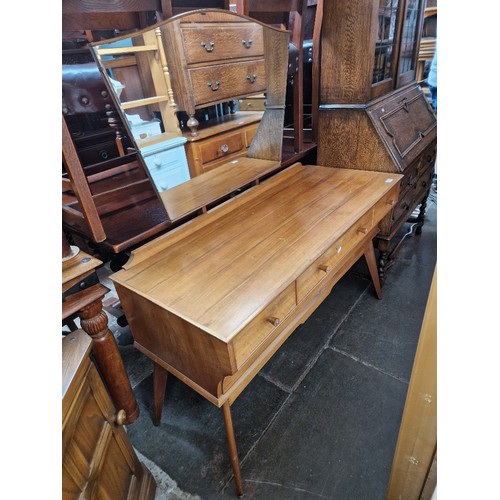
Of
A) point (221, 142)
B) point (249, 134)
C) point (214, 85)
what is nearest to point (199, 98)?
point (214, 85)

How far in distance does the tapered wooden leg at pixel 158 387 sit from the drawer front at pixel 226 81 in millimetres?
997

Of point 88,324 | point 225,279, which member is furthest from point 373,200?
point 88,324

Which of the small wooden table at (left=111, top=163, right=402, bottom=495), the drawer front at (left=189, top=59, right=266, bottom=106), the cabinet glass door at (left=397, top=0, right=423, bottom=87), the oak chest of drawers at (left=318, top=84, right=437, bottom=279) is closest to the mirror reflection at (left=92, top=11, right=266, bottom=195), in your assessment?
the drawer front at (left=189, top=59, right=266, bottom=106)

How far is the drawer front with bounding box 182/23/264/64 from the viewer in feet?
3.66

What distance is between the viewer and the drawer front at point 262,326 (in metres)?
0.88

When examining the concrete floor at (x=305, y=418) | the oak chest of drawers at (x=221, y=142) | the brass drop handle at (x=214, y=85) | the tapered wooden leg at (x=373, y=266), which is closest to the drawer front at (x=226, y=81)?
→ the brass drop handle at (x=214, y=85)

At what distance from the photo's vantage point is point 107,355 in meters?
0.96

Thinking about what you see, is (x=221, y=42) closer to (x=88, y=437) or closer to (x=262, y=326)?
(x=262, y=326)

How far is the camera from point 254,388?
155 centimetres

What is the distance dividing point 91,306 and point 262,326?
1.55 ft

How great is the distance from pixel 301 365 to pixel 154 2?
62.5 inches

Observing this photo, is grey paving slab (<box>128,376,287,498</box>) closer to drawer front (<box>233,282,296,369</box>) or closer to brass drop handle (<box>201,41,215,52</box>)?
drawer front (<box>233,282,296,369</box>)
